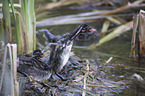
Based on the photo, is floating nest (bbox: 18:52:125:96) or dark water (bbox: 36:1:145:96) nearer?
floating nest (bbox: 18:52:125:96)

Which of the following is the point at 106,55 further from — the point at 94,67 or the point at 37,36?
the point at 37,36

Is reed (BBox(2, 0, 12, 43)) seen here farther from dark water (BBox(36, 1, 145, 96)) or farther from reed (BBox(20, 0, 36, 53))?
dark water (BBox(36, 1, 145, 96))

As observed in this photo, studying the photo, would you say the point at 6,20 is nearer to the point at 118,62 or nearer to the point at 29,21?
the point at 29,21

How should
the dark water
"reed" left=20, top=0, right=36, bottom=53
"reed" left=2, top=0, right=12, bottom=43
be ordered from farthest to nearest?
"reed" left=20, top=0, right=36, bottom=53, the dark water, "reed" left=2, top=0, right=12, bottom=43

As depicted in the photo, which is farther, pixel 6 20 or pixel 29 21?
pixel 29 21

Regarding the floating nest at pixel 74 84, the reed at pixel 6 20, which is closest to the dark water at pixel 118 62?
the floating nest at pixel 74 84

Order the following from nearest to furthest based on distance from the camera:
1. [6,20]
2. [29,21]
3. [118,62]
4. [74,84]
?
1. [6,20]
2. [74,84]
3. [29,21]
4. [118,62]

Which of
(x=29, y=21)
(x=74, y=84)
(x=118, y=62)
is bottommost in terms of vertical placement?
(x=74, y=84)

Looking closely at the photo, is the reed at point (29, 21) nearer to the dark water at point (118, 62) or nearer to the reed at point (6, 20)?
the reed at point (6, 20)

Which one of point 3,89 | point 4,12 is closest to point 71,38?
point 4,12

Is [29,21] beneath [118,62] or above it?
above

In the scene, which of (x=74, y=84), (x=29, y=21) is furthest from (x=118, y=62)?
(x=29, y=21)

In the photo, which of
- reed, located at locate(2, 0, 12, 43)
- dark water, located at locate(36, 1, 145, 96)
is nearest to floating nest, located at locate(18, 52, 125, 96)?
dark water, located at locate(36, 1, 145, 96)
